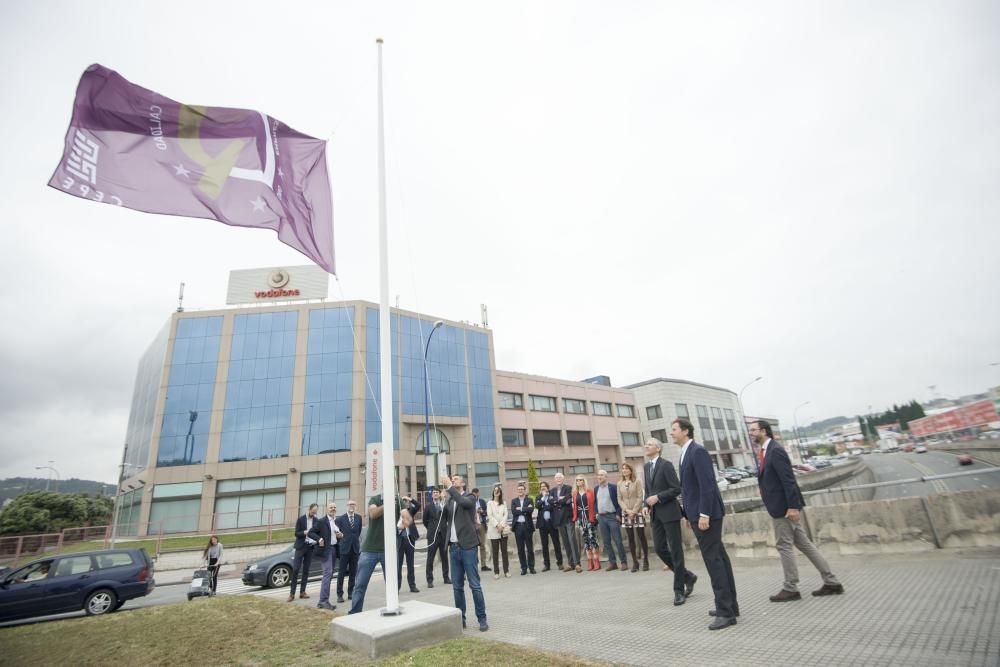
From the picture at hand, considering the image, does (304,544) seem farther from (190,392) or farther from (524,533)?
(190,392)

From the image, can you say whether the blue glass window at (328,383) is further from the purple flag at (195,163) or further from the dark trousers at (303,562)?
the purple flag at (195,163)

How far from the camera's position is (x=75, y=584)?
36.9 feet

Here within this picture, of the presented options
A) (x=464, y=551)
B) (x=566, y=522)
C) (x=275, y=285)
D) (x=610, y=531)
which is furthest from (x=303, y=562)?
(x=275, y=285)

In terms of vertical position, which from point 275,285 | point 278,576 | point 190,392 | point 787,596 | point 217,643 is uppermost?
point 275,285

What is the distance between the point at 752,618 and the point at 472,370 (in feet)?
153

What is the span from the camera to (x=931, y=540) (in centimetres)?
692

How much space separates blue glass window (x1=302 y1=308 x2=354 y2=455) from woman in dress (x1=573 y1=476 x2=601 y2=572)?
33702 millimetres

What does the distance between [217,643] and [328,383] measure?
37724 millimetres

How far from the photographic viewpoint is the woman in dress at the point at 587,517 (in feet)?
34.4

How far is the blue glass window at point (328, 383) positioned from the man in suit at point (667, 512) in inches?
1472

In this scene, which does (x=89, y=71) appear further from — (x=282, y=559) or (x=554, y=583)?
(x=282, y=559)

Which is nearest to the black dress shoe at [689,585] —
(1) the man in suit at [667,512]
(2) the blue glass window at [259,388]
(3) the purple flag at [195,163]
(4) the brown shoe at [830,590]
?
(1) the man in suit at [667,512]

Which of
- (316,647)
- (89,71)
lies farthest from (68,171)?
(316,647)

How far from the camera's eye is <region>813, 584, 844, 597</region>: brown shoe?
5520 mm
